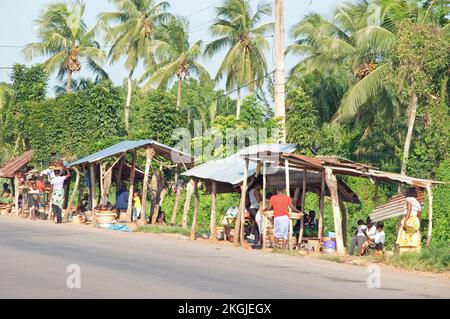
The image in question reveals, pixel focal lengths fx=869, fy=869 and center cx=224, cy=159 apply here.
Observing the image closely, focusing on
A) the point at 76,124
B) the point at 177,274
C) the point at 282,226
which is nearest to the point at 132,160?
the point at 76,124

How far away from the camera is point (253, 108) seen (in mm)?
32250

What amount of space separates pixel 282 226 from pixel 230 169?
4.12 m

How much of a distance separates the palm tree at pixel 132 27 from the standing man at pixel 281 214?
1240 inches

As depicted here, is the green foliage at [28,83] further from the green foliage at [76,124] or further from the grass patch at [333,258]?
the grass patch at [333,258]

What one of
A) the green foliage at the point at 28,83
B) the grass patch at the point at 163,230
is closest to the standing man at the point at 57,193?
the grass patch at the point at 163,230

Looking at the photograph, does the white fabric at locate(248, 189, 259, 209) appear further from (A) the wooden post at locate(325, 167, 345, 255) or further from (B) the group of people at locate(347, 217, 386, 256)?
(A) the wooden post at locate(325, 167, 345, 255)

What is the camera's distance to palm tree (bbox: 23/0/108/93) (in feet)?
164

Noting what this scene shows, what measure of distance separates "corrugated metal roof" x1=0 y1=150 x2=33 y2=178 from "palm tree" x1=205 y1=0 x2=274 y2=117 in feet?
37.2

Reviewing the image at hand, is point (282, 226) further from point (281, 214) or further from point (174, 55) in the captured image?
point (174, 55)

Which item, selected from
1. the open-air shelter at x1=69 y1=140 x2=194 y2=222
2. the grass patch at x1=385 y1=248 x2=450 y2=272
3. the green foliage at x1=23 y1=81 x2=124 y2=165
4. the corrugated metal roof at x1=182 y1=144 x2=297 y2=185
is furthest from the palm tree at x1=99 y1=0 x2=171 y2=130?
the grass patch at x1=385 y1=248 x2=450 y2=272

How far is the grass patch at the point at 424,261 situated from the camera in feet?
55.3

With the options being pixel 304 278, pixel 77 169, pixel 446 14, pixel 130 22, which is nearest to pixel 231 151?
pixel 77 169

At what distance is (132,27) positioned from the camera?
50.8 meters
